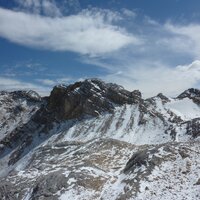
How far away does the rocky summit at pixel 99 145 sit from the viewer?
109ft

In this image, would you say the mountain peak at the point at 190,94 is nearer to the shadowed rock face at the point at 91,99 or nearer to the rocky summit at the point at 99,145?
the rocky summit at the point at 99,145

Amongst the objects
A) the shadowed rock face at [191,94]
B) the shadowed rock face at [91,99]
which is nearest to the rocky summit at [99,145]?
the shadowed rock face at [91,99]

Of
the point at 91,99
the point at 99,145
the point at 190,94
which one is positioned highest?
the point at 190,94

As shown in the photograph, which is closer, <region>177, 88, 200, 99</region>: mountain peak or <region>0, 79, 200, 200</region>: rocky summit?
<region>0, 79, 200, 200</region>: rocky summit

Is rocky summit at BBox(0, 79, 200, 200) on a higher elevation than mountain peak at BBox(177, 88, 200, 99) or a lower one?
lower

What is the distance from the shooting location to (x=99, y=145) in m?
55.9

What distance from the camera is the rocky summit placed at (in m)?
33.1

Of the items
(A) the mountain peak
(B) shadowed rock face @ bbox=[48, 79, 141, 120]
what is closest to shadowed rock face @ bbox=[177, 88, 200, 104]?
(A) the mountain peak

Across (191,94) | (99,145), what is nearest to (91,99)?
(191,94)

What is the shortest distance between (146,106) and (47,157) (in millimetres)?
33961

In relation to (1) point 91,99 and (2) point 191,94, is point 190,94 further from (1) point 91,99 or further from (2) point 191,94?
(1) point 91,99

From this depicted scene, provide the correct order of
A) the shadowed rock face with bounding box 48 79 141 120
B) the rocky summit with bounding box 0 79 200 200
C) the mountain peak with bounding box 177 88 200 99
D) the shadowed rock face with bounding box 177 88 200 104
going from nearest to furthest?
1. the rocky summit with bounding box 0 79 200 200
2. the shadowed rock face with bounding box 48 79 141 120
3. the shadowed rock face with bounding box 177 88 200 104
4. the mountain peak with bounding box 177 88 200 99

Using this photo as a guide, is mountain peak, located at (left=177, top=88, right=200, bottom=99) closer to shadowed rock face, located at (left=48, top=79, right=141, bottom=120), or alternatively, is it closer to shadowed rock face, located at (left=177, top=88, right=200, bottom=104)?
shadowed rock face, located at (left=177, top=88, right=200, bottom=104)

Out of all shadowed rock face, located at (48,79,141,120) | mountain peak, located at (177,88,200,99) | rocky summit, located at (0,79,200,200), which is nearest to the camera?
rocky summit, located at (0,79,200,200)
